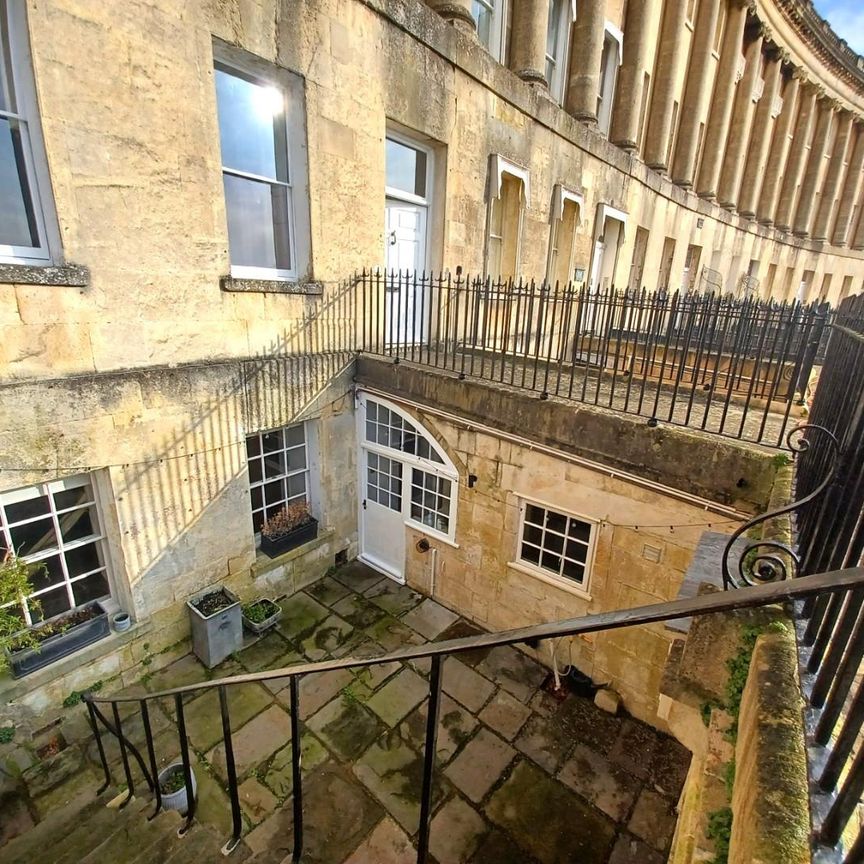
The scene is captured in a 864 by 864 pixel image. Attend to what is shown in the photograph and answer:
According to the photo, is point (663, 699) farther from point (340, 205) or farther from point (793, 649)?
point (340, 205)

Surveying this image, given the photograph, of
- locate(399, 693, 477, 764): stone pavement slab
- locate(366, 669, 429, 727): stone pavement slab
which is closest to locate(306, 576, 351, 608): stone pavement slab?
locate(366, 669, 429, 727): stone pavement slab

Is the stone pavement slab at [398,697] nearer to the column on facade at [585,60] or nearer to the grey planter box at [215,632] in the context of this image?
the grey planter box at [215,632]

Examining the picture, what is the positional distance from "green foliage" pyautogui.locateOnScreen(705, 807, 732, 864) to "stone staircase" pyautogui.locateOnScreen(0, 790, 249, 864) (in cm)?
282

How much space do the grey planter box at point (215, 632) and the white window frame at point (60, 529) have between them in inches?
40.4

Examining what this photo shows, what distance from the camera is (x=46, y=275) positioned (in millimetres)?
3955

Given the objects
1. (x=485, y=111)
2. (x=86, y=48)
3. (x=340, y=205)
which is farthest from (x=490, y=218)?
(x=86, y=48)

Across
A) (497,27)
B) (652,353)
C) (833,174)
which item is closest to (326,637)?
(652,353)

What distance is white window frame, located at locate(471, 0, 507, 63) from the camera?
849cm

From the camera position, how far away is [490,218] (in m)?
8.71

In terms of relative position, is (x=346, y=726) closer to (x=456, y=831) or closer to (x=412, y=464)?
(x=456, y=831)

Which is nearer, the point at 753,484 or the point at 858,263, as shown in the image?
the point at 753,484

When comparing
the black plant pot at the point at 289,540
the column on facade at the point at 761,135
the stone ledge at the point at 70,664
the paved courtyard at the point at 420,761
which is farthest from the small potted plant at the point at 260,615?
the column on facade at the point at 761,135

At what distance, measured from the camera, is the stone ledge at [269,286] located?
206 inches

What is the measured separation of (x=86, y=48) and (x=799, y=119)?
27.5m
